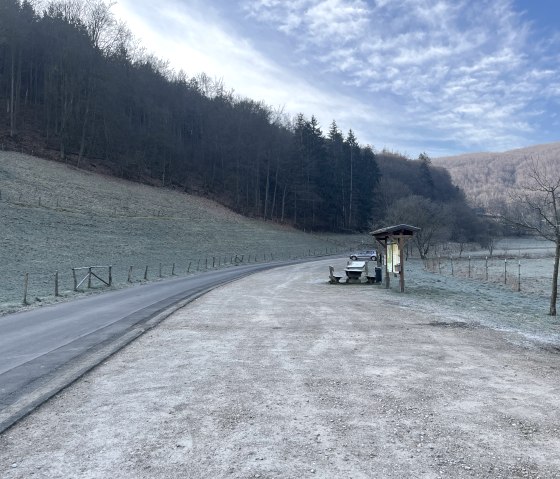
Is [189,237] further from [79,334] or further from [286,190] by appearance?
[79,334]

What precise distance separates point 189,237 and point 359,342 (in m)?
39.3

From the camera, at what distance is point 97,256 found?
32.1 meters

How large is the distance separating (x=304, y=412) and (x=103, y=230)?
122 ft

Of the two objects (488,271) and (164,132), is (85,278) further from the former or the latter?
(164,132)

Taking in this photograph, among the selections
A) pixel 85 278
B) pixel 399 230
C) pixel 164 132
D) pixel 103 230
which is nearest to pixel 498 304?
pixel 399 230

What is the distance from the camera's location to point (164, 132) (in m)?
70.8

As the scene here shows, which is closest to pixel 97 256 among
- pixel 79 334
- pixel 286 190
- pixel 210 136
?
pixel 79 334

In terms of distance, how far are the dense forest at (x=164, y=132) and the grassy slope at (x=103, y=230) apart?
748 centimetres

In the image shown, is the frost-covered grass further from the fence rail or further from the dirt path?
the dirt path

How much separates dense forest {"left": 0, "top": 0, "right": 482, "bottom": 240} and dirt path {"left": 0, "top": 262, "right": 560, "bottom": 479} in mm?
53168

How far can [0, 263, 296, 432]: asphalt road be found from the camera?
636cm

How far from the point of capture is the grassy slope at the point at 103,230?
27070 mm

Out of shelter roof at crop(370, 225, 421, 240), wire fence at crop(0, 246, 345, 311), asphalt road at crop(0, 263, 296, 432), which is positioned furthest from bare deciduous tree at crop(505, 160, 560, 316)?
wire fence at crop(0, 246, 345, 311)

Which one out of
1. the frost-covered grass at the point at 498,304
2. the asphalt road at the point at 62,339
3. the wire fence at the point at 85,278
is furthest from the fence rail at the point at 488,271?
the wire fence at the point at 85,278
